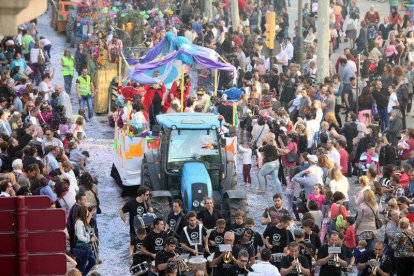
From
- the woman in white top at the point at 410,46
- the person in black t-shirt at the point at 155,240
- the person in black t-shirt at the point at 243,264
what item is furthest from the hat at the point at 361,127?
the woman in white top at the point at 410,46

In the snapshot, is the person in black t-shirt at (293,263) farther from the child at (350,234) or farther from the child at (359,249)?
the child at (350,234)

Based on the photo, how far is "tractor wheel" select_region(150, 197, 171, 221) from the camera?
19819 millimetres

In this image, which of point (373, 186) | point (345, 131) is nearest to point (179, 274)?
point (373, 186)

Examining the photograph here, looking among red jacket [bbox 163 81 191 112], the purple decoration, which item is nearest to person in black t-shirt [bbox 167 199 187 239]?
the purple decoration

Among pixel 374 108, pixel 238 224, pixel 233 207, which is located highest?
pixel 238 224

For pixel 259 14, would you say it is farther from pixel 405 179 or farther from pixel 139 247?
pixel 139 247

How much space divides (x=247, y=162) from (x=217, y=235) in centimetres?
698

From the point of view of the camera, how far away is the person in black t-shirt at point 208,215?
61.7ft

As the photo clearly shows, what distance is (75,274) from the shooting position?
554 inches

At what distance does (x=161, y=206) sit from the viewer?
19.9m

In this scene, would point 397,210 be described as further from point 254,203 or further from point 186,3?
point 186,3

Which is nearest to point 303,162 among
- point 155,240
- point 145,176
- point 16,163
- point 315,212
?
point 315,212

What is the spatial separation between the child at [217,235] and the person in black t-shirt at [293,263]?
55.2 inches

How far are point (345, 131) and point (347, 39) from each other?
18.7 meters
